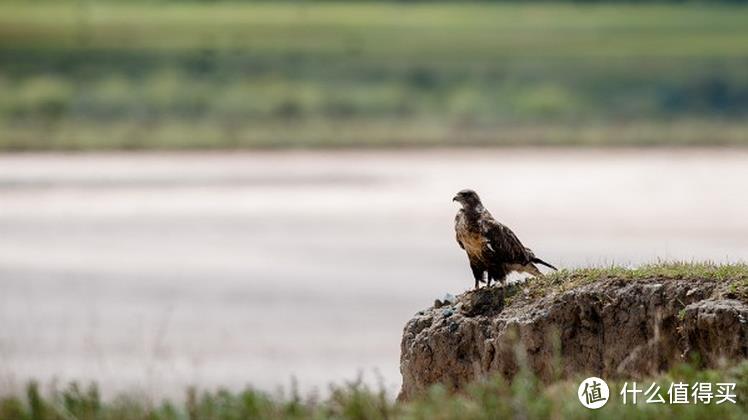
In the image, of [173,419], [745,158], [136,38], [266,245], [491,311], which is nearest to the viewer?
[173,419]

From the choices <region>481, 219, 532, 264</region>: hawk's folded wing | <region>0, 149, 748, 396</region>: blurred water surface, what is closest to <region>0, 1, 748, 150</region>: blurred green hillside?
<region>0, 149, 748, 396</region>: blurred water surface

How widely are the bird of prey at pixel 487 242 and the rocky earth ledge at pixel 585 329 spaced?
14 centimetres

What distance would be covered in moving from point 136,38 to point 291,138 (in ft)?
38.5

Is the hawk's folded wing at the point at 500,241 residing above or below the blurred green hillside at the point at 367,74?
below

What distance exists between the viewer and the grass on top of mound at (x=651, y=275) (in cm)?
1078

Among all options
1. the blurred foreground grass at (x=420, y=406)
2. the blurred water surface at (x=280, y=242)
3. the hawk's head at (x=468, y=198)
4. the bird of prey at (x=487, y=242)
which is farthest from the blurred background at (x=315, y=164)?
the hawk's head at (x=468, y=198)

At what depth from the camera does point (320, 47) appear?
51.9 m

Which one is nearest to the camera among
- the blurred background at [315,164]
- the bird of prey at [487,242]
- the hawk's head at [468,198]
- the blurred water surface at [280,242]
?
the bird of prey at [487,242]

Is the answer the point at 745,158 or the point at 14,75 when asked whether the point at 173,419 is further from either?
the point at 14,75

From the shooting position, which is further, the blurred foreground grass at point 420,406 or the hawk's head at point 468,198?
the hawk's head at point 468,198

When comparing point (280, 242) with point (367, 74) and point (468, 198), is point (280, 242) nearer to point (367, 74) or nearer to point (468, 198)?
point (468, 198)

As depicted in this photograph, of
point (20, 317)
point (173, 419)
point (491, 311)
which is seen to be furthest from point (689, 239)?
point (173, 419)

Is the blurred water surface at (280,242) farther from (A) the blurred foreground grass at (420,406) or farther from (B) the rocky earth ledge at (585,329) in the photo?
(A) the blurred foreground grass at (420,406)

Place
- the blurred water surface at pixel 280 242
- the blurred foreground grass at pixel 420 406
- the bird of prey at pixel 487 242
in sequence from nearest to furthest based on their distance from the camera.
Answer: the blurred foreground grass at pixel 420 406 → the bird of prey at pixel 487 242 → the blurred water surface at pixel 280 242
